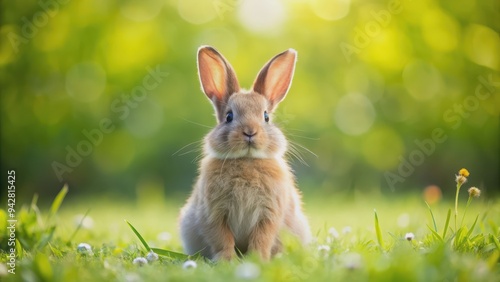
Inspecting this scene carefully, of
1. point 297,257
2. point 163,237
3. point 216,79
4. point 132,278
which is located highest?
point 216,79

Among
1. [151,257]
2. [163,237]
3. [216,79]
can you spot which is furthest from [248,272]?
[163,237]

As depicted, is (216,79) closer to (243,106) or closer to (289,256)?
(243,106)

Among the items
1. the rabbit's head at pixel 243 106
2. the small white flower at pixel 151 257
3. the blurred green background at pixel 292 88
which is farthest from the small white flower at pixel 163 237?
the blurred green background at pixel 292 88

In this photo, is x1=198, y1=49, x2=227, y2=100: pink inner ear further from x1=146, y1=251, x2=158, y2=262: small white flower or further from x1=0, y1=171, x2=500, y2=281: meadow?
x1=146, y1=251, x2=158, y2=262: small white flower

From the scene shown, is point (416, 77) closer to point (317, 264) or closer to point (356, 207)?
point (356, 207)

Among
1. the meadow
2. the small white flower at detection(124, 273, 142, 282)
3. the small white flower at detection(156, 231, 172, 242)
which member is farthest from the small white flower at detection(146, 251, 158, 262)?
the small white flower at detection(156, 231, 172, 242)

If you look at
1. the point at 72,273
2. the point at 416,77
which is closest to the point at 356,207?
the point at 416,77

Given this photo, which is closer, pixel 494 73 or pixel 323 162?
pixel 494 73
